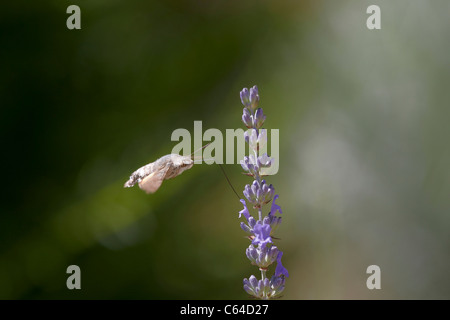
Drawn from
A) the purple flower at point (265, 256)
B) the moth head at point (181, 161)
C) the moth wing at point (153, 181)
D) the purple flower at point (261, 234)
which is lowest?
the purple flower at point (265, 256)

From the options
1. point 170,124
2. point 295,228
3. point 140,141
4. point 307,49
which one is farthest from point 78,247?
point 307,49

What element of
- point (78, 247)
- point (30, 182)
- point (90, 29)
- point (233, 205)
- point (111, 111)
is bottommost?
point (78, 247)

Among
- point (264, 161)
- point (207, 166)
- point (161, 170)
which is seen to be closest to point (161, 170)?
point (161, 170)

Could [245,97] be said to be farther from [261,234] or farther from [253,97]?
[261,234]

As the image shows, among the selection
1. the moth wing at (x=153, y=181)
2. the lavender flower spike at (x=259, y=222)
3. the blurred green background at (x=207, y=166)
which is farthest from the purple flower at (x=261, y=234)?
the blurred green background at (x=207, y=166)

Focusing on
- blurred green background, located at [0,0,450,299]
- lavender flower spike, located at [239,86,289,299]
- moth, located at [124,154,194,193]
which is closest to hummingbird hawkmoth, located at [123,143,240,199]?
moth, located at [124,154,194,193]

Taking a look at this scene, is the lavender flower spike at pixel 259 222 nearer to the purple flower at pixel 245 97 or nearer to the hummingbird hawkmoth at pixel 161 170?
the purple flower at pixel 245 97

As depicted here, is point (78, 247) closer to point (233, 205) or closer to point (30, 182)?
point (30, 182)
